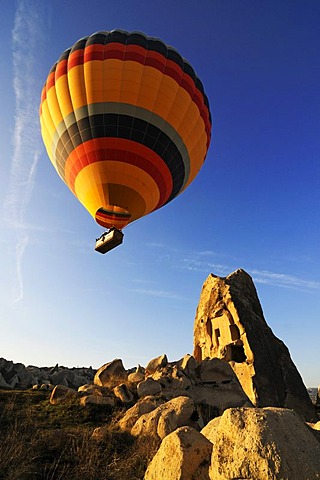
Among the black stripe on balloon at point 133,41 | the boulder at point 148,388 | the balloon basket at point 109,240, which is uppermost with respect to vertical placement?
the black stripe on balloon at point 133,41

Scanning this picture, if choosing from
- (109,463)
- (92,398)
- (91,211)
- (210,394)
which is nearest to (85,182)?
(91,211)

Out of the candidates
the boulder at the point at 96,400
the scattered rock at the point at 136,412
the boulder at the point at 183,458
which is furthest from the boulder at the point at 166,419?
the boulder at the point at 96,400

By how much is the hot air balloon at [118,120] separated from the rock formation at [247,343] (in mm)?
8081

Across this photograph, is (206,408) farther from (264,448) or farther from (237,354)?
(264,448)

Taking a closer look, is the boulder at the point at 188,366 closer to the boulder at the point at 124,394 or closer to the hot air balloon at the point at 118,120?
the boulder at the point at 124,394

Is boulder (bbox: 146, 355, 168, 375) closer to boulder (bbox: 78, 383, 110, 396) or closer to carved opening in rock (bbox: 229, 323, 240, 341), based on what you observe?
boulder (bbox: 78, 383, 110, 396)

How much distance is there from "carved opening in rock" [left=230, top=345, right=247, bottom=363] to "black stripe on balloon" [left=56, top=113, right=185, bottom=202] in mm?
10913

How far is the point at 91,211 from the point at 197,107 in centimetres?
769

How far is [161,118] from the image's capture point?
15.0 metres

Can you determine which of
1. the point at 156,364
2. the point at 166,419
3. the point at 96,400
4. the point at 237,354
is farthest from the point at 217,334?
the point at 166,419

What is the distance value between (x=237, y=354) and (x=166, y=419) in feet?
41.1

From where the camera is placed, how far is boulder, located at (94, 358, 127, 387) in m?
12.7

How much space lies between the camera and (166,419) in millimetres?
6773

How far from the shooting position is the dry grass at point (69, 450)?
5.09 meters
